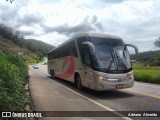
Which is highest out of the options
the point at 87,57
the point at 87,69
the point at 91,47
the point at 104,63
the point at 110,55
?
the point at 91,47

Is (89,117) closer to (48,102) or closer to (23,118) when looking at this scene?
(23,118)

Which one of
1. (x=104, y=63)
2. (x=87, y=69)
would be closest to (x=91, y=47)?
(x=104, y=63)

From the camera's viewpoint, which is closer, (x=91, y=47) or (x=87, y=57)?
(x=91, y=47)

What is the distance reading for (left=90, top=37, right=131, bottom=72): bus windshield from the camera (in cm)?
1358

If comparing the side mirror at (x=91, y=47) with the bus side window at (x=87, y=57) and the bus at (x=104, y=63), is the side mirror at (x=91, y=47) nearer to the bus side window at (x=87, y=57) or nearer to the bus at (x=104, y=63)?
the bus at (x=104, y=63)

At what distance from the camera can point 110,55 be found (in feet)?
45.6

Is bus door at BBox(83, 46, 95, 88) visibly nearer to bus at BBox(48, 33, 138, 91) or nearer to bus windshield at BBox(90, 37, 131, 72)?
bus at BBox(48, 33, 138, 91)

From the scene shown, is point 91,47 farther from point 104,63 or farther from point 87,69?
point 87,69

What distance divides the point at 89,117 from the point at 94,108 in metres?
1.60

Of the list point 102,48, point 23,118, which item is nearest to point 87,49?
point 102,48

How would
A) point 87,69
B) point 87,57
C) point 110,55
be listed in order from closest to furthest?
point 110,55, point 87,69, point 87,57

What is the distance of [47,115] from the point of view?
930 centimetres

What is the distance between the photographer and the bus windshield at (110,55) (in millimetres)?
13578

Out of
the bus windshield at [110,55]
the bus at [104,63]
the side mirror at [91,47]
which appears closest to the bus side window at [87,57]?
the bus at [104,63]
